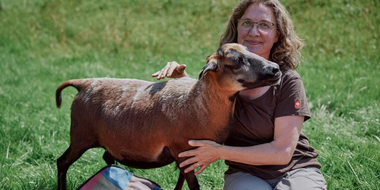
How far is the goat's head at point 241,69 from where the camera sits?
8.84 ft

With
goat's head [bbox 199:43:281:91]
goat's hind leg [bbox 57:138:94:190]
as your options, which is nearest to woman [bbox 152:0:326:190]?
goat's head [bbox 199:43:281:91]

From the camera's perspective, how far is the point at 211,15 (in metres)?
11.8

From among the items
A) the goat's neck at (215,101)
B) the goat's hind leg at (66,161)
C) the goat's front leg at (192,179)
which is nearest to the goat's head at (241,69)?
the goat's neck at (215,101)

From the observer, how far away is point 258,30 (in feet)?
10.4

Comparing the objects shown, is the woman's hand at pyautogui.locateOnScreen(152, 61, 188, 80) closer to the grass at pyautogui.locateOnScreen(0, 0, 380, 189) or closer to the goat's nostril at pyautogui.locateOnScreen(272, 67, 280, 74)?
the goat's nostril at pyautogui.locateOnScreen(272, 67, 280, 74)

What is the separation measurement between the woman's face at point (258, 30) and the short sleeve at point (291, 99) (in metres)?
0.34

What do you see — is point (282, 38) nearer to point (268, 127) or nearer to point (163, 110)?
point (268, 127)

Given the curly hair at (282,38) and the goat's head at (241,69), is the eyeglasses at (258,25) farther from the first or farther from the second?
the goat's head at (241,69)

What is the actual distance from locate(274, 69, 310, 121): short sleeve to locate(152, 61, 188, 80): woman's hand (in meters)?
0.91

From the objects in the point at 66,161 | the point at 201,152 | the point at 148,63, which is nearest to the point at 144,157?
the point at 201,152

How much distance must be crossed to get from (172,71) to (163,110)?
420mm

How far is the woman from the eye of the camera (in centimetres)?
296

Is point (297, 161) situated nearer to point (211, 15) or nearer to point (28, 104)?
point (28, 104)

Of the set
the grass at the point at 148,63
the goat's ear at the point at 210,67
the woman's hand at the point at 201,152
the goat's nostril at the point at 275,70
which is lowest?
the grass at the point at 148,63
